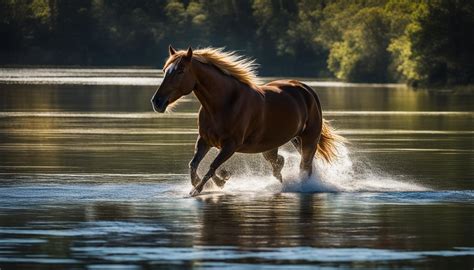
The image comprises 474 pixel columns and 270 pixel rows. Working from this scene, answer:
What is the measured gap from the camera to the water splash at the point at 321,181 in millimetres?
20219

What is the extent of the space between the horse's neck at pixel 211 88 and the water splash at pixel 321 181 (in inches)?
44.4

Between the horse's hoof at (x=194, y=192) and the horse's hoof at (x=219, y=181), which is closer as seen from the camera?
the horse's hoof at (x=194, y=192)

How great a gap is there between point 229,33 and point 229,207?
171620 millimetres

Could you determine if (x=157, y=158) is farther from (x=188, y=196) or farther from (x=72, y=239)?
(x=72, y=239)

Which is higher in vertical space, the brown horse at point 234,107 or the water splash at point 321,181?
the brown horse at point 234,107

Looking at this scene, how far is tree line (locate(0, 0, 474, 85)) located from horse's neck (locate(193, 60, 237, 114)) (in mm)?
91223

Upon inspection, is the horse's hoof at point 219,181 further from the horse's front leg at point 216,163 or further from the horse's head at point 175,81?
the horse's head at point 175,81

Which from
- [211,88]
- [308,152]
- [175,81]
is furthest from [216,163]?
[308,152]

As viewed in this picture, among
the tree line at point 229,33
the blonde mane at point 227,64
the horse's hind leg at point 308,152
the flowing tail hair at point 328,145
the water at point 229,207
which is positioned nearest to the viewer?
the water at point 229,207

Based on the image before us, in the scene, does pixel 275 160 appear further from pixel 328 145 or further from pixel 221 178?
pixel 221 178

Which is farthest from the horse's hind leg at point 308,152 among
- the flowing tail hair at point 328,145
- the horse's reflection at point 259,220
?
the horse's reflection at point 259,220

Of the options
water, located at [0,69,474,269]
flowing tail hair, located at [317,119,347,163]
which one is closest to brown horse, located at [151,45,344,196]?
water, located at [0,69,474,269]

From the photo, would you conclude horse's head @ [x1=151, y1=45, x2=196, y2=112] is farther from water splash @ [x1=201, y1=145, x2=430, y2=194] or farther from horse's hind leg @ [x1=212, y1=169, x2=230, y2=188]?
water splash @ [x1=201, y1=145, x2=430, y2=194]

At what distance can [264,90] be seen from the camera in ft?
67.1
